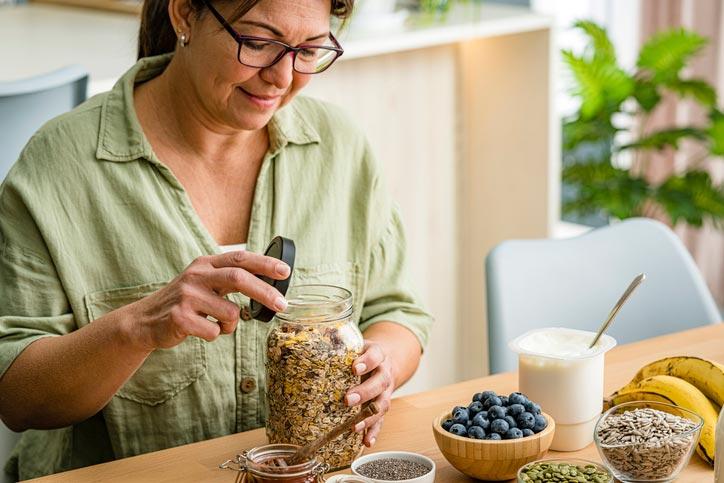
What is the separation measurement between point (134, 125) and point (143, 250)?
18 cm

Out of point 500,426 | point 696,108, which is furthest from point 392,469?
point 696,108

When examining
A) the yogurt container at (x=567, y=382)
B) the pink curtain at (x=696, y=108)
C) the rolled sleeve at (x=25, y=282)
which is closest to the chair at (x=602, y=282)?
the yogurt container at (x=567, y=382)

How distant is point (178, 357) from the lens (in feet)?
5.37

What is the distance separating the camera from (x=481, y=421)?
1.30 metres

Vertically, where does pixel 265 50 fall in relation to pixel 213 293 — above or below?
above

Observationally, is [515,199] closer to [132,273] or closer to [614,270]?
[614,270]

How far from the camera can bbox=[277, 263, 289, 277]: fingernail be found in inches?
51.4

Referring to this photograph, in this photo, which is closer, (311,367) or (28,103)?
(311,367)

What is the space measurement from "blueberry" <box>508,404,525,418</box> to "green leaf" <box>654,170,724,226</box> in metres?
2.20

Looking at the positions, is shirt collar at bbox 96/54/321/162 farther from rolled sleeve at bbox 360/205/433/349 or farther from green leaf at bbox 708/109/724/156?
green leaf at bbox 708/109/724/156

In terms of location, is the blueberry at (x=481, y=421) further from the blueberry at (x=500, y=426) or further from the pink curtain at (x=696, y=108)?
the pink curtain at (x=696, y=108)

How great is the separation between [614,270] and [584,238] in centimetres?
8

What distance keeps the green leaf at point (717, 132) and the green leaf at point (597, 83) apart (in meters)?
0.27

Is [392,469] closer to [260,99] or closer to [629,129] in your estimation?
[260,99]
